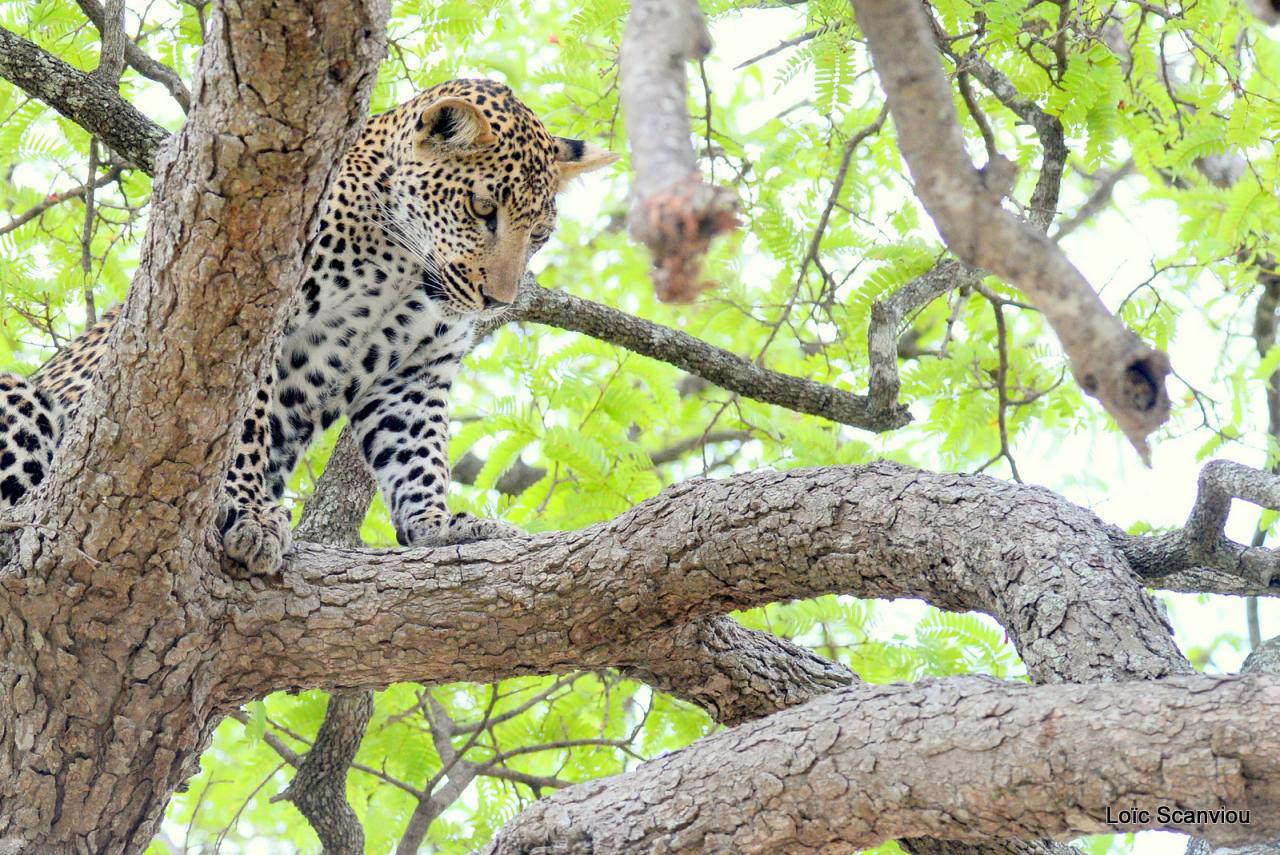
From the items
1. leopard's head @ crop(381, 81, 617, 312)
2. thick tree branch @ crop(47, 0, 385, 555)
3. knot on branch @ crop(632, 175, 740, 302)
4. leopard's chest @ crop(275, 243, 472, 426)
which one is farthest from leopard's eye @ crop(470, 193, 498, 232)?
knot on branch @ crop(632, 175, 740, 302)

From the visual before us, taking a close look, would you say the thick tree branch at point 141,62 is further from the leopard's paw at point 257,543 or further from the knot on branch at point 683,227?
the knot on branch at point 683,227

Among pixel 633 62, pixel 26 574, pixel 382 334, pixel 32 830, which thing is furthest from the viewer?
pixel 382 334

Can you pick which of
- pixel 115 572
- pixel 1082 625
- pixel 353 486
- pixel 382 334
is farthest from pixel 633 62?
pixel 353 486

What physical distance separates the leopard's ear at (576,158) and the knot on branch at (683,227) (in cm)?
590

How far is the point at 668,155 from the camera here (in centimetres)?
153

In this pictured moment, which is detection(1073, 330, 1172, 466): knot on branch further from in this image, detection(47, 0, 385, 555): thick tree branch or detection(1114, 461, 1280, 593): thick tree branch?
detection(1114, 461, 1280, 593): thick tree branch

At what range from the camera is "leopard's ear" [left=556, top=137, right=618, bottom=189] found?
738cm

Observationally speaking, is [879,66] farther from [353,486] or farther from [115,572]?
[353,486]

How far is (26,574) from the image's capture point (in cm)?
466

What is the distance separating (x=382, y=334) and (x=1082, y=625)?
3.82 meters

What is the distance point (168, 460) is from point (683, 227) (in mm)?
3303

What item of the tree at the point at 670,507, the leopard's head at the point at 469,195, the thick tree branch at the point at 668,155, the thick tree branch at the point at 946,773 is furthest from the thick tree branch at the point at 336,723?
the thick tree branch at the point at 668,155

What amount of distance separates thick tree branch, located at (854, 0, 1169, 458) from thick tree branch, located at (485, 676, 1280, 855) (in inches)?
66.2

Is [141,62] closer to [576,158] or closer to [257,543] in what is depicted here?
[576,158]
